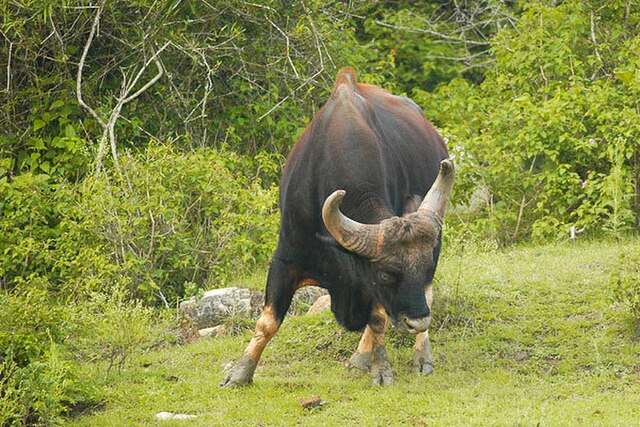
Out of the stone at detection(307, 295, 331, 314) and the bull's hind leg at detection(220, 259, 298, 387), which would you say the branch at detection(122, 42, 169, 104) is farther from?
the bull's hind leg at detection(220, 259, 298, 387)

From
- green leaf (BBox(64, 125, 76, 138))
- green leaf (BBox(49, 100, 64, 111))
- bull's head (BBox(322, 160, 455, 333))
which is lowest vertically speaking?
green leaf (BBox(64, 125, 76, 138))

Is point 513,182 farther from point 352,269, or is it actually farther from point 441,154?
point 352,269

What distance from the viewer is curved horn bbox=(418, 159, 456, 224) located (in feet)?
25.1

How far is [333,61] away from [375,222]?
570cm

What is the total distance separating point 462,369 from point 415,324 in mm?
1327

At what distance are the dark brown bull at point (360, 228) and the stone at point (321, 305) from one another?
4.00 ft

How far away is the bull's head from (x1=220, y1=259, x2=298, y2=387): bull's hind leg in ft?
3.15

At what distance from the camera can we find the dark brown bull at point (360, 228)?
7391 millimetres

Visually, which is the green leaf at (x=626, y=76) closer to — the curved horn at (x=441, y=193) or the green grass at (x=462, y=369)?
the green grass at (x=462, y=369)

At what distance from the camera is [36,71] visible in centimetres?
1203

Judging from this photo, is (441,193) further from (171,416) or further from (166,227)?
(166,227)

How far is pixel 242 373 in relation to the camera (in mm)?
8242

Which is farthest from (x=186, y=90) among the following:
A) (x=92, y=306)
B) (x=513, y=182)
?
(x=92, y=306)

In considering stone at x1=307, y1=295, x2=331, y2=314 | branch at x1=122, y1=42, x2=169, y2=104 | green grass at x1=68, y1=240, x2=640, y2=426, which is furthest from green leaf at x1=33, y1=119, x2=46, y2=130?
stone at x1=307, y1=295, x2=331, y2=314
